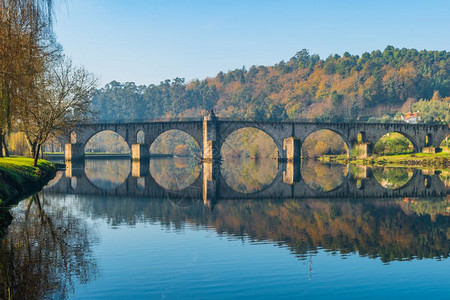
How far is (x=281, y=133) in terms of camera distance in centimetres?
9594

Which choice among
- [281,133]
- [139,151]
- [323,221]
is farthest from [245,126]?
[323,221]

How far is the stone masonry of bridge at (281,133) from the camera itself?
Result: 94.2 metres

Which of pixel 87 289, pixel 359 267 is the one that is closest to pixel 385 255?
pixel 359 267

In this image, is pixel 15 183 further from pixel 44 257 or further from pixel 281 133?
pixel 281 133

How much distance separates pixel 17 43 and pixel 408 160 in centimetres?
7760

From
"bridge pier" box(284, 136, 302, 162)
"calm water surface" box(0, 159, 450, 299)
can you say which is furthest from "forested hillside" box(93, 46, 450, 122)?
"calm water surface" box(0, 159, 450, 299)

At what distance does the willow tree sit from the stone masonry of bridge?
70.6 m

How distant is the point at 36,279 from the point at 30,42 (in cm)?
1163

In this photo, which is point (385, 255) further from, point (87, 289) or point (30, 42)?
point (30, 42)

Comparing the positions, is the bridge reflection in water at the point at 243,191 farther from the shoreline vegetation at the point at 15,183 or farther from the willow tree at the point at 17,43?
the willow tree at the point at 17,43

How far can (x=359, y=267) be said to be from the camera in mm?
17250

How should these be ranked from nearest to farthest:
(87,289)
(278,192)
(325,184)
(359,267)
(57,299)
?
(57,299), (87,289), (359,267), (278,192), (325,184)

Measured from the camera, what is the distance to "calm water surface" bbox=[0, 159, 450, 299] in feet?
48.4

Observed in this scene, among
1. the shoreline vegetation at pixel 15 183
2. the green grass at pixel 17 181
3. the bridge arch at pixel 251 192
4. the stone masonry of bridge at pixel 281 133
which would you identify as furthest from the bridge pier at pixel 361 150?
the green grass at pixel 17 181
